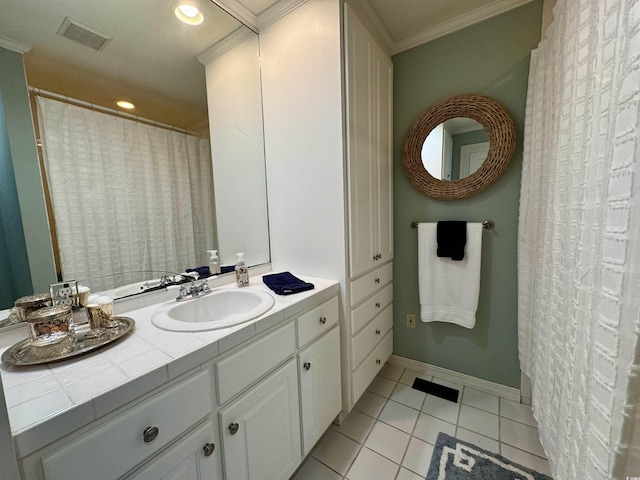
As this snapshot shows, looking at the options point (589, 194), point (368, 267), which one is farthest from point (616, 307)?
point (368, 267)

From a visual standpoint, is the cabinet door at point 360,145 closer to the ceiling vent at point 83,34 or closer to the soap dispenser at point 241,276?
the soap dispenser at point 241,276

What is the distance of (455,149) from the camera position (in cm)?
157

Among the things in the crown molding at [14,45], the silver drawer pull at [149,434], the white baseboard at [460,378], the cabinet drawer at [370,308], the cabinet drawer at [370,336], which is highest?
the crown molding at [14,45]

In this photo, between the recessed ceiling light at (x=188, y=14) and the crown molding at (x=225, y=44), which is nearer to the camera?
the recessed ceiling light at (x=188, y=14)

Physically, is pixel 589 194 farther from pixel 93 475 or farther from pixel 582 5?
pixel 93 475

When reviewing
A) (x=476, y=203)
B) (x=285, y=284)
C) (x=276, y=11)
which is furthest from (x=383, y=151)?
(x=285, y=284)

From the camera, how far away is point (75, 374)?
0.60 metres

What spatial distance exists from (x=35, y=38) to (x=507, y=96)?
2134 millimetres

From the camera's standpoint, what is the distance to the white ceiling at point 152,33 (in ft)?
2.76

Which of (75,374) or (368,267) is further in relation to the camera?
(368,267)

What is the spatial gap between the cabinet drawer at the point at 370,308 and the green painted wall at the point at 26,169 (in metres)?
1.28

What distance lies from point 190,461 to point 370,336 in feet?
3.62

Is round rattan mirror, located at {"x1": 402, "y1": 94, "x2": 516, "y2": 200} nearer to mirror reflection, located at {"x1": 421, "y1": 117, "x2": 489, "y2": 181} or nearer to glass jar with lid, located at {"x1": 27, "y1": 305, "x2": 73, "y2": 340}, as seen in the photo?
mirror reflection, located at {"x1": 421, "y1": 117, "x2": 489, "y2": 181}

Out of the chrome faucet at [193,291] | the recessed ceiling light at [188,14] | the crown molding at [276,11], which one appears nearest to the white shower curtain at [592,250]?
the crown molding at [276,11]
